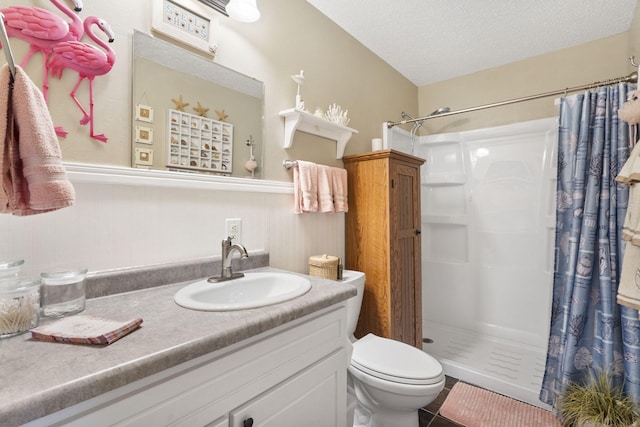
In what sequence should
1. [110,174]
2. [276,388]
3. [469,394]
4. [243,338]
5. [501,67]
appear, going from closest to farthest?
[243,338]
[276,388]
[110,174]
[469,394]
[501,67]

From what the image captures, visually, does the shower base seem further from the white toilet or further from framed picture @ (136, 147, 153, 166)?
framed picture @ (136, 147, 153, 166)

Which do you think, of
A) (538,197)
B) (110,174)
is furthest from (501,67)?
(110,174)

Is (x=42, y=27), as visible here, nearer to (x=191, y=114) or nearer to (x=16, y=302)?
(x=191, y=114)

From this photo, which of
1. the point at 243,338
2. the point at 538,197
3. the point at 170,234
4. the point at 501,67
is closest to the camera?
the point at 243,338

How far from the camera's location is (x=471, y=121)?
2729 mm

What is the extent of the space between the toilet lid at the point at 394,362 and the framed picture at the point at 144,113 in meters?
1.35

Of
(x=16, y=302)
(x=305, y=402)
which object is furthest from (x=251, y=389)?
(x=16, y=302)

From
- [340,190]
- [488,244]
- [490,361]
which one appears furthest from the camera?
[488,244]

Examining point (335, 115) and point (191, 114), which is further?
point (335, 115)

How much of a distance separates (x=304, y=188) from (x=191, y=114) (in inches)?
25.4

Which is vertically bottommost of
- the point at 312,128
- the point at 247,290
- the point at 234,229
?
the point at 247,290

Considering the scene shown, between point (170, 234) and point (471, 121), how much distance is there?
104 inches

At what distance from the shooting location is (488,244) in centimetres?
265

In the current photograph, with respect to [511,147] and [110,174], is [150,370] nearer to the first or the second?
[110,174]
